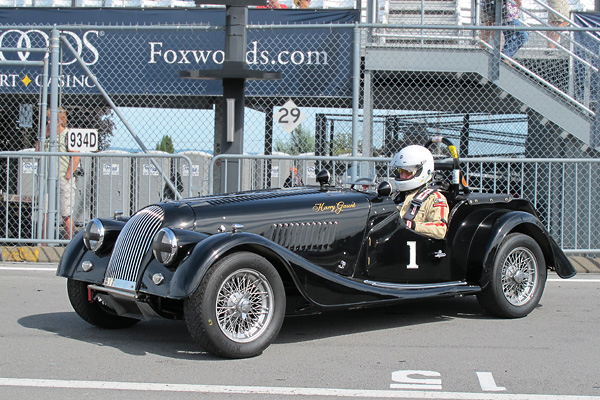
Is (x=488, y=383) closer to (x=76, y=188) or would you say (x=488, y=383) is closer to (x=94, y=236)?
(x=94, y=236)

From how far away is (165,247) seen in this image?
4605 mm

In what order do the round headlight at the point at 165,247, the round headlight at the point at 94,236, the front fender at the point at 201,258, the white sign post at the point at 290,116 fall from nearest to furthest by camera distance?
the front fender at the point at 201,258 → the round headlight at the point at 165,247 → the round headlight at the point at 94,236 → the white sign post at the point at 290,116

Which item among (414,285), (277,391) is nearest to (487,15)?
(414,285)

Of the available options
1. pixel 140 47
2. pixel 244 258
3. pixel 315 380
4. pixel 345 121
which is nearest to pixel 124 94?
pixel 140 47

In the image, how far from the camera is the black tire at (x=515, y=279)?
6012 millimetres

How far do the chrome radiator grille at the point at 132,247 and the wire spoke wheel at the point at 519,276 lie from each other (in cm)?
300

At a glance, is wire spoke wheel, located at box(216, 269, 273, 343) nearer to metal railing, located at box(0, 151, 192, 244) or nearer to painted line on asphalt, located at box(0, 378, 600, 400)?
painted line on asphalt, located at box(0, 378, 600, 400)

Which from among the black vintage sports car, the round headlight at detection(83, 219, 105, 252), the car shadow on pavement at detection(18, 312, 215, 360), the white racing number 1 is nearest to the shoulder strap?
the black vintage sports car

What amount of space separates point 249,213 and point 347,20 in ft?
Result: 25.1

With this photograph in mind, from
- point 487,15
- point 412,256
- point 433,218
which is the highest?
point 487,15

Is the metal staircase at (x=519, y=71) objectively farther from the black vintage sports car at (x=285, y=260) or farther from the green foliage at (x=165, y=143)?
the black vintage sports car at (x=285, y=260)

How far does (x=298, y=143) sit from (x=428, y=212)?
5537 mm

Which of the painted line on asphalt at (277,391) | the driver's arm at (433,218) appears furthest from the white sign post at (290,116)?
the painted line on asphalt at (277,391)

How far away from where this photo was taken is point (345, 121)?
11.6 m
